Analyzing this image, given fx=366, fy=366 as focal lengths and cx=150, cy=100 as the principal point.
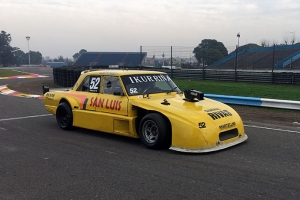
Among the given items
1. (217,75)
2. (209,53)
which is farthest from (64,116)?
(209,53)

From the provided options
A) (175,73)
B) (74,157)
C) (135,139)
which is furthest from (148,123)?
(175,73)

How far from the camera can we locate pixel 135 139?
7.54m

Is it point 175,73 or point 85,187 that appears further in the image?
point 175,73

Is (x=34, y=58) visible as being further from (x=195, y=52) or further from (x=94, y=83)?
(x=94, y=83)

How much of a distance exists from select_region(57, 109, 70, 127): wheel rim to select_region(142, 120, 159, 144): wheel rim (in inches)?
98.0

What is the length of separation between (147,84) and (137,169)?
2681mm

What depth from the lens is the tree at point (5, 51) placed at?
99.6 meters

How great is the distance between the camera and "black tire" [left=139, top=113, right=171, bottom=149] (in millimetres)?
6477

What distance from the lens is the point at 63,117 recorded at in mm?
8711

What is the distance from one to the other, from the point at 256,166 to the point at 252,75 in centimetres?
1801

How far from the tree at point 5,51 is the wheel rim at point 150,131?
332 feet

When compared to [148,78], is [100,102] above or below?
below

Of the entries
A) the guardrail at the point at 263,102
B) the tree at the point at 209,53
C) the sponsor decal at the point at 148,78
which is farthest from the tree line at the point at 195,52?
the sponsor decal at the point at 148,78

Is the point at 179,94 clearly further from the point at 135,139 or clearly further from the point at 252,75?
the point at 252,75
